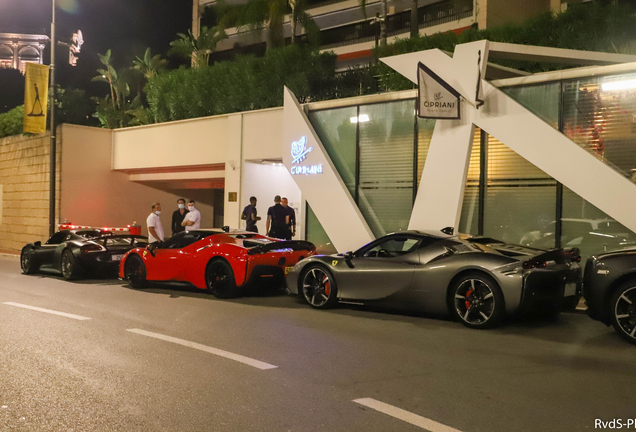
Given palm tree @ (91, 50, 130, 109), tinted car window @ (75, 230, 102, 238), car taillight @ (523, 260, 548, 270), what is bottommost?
tinted car window @ (75, 230, 102, 238)

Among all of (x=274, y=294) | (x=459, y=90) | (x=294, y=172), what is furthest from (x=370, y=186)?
(x=274, y=294)

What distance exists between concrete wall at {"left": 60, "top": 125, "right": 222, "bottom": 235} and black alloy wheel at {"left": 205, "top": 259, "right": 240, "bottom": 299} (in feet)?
43.7

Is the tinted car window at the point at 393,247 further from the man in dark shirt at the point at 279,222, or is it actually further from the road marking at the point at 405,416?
the man in dark shirt at the point at 279,222

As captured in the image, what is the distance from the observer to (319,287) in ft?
32.0

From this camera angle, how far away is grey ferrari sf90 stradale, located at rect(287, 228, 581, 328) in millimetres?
7762

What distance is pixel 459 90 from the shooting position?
41.7ft

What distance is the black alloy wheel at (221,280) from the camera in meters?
10.8

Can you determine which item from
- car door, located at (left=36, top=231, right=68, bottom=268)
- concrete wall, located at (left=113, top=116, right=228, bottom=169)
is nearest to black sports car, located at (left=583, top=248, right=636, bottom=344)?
car door, located at (left=36, top=231, right=68, bottom=268)

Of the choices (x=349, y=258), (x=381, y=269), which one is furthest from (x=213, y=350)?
(x=349, y=258)

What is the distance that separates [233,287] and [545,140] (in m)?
6.59

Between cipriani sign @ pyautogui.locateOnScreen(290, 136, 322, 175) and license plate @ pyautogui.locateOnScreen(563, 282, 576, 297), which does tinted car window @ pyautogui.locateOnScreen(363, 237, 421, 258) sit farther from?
cipriani sign @ pyautogui.locateOnScreen(290, 136, 322, 175)

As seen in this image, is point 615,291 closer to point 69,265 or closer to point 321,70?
point 69,265

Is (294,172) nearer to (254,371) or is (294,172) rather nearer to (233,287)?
(233,287)

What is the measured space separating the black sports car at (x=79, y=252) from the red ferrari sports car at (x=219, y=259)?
5.91ft
